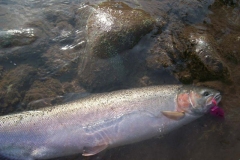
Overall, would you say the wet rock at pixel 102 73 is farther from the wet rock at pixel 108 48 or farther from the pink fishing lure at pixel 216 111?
the pink fishing lure at pixel 216 111

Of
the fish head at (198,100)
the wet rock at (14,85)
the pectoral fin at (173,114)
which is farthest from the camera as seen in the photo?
the wet rock at (14,85)

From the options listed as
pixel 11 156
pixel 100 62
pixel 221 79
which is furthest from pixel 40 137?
pixel 221 79

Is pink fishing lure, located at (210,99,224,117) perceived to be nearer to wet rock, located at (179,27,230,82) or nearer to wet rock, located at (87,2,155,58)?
wet rock, located at (179,27,230,82)

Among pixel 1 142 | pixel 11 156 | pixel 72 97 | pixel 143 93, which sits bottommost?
pixel 11 156

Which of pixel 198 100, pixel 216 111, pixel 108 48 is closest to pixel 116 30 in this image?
pixel 108 48

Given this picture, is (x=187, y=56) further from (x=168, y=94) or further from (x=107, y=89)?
(x=107, y=89)

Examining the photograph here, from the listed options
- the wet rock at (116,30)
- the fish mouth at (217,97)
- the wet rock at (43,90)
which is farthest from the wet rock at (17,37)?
the fish mouth at (217,97)

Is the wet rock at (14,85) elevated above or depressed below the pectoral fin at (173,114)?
below

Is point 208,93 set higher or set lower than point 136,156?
higher
